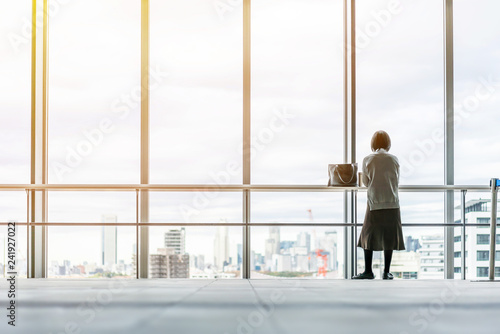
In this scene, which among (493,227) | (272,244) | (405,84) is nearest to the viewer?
(493,227)

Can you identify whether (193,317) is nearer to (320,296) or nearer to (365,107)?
(320,296)

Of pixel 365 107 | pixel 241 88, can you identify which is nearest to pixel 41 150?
pixel 241 88

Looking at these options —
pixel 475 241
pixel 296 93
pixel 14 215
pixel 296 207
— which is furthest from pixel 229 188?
pixel 475 241

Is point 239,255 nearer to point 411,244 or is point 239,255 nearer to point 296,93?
point 411,244

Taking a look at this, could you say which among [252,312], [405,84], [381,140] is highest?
[405,84]

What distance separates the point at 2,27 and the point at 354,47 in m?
3.54

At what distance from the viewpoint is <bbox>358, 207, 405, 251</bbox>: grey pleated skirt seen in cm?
476

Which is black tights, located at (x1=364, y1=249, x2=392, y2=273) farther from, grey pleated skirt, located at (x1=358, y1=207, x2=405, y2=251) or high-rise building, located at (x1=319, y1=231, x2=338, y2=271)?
high-rise building, located at (x1=319, y1=231, x2=338, y2=271)

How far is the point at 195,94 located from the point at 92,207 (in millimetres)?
1568

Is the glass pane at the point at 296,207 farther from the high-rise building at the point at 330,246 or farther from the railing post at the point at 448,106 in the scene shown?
the railing post at the point at 448,106

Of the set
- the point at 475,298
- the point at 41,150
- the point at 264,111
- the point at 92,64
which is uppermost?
the point at 92,64

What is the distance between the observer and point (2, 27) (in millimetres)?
6547

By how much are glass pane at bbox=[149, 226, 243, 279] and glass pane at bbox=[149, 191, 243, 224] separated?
0.37 feet

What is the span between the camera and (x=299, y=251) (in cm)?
546
